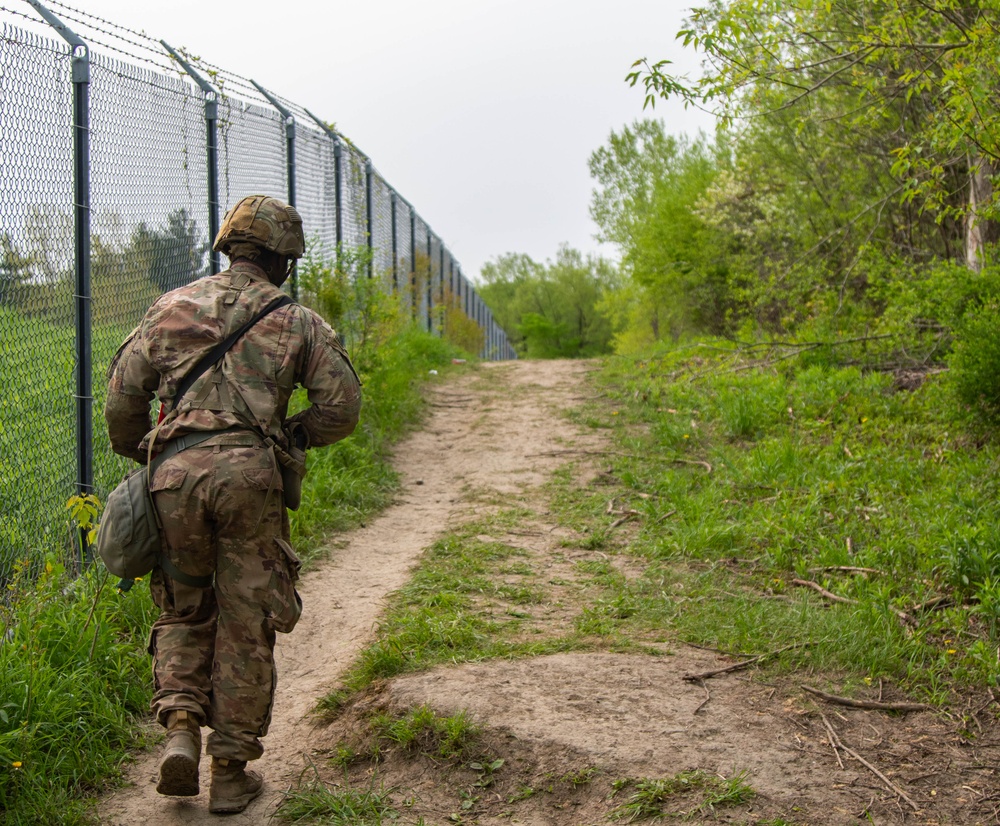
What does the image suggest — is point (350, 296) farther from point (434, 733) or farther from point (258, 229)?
point (434, 733)

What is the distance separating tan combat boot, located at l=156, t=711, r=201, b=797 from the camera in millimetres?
3066

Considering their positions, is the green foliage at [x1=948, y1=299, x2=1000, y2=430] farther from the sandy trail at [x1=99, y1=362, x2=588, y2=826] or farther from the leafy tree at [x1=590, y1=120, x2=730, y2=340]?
the leafy tree at [x1=590, y1=120, x2=730, y2=340]

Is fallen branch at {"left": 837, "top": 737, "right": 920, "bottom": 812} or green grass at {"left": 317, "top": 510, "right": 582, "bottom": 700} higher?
green grass at {"left": 317, "top": 510, "right": 582, "bottom": 700}

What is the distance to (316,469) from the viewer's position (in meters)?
7.37

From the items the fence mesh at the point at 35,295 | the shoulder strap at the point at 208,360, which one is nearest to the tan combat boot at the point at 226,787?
the shoulder strap at the point at 208,360

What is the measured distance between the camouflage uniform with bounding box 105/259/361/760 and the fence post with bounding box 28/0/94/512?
155 centimetres

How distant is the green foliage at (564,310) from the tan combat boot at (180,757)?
4963cm

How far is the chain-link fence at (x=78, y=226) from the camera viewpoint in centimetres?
435

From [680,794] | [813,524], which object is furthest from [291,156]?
[680,794]

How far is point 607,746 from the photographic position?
140 inches

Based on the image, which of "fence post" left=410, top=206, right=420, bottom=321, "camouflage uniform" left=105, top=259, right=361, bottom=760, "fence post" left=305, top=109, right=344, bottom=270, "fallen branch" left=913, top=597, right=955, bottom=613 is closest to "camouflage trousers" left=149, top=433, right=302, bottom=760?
"camouflage uniform" left=105, top=259, right=361, bottom=760

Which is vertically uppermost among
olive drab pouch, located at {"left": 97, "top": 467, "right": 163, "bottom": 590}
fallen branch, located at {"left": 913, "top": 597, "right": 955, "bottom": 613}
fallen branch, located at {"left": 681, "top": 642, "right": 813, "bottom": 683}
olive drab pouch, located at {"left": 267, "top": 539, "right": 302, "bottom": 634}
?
olive drab pouch, located at {"left": 97, "top": 467, "right": 163, "bottom": 590}

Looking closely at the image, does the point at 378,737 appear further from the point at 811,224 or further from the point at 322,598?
the point at 811,224

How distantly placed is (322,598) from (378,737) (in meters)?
1.90
